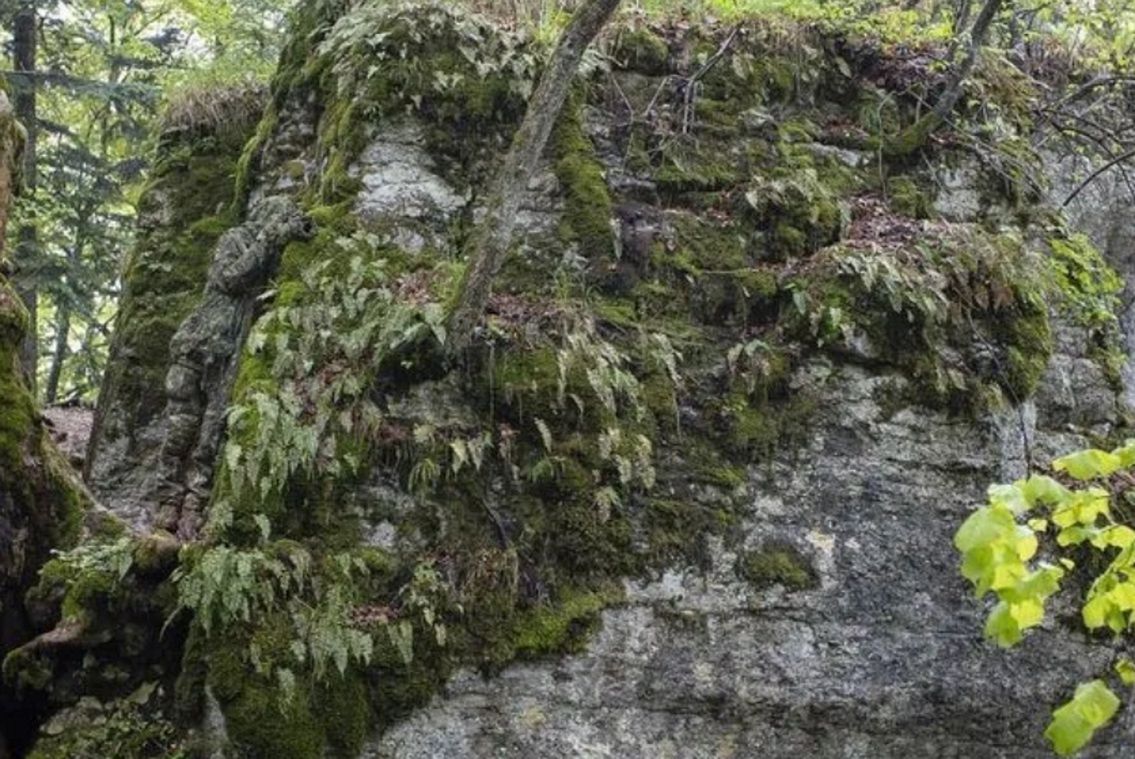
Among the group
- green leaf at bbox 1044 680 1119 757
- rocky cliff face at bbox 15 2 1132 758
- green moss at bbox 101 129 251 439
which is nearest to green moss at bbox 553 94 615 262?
rocky cliff face at bbox 15 2 1132 758

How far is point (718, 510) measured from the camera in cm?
712

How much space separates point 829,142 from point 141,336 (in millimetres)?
6435

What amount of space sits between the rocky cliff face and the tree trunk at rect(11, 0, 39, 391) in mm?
7670

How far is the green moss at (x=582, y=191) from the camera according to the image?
26.1 feet

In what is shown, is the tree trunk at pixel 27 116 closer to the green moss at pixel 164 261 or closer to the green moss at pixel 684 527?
the green moss at pixel 164 261

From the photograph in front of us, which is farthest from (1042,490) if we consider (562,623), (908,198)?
(908,198)

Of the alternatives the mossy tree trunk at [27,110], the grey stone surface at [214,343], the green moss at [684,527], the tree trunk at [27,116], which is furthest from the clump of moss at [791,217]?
the mossy tree trunk at [27,110]

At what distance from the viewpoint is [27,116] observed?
16391 mm

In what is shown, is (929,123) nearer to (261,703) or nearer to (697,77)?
(697,77)

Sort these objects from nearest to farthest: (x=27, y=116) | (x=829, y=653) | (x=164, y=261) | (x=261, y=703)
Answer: (x=261, y=703) → (x=829, y=653) → (x=164, y=261) → (x=27, y=116)

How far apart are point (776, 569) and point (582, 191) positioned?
328 centimetres

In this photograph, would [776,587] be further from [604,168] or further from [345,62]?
[345,62]

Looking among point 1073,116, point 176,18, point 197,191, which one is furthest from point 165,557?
point 176,18

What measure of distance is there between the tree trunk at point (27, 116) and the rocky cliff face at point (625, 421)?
302 inches
